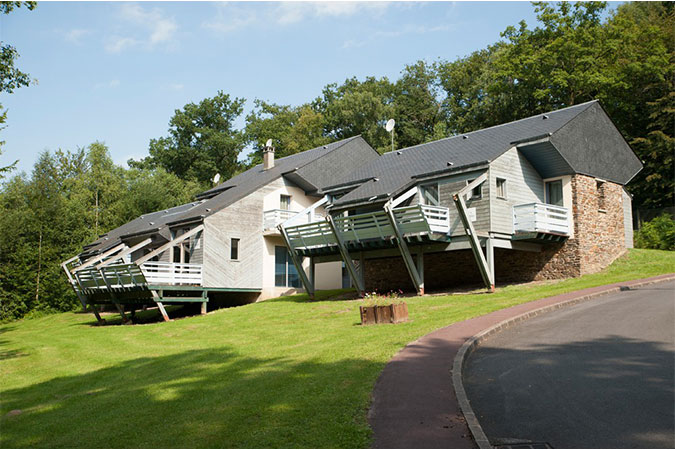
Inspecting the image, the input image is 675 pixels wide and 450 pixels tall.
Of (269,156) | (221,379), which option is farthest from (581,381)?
(269,156)

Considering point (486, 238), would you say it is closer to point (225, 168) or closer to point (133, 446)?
point (133, 446)

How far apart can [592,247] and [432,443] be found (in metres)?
20.0

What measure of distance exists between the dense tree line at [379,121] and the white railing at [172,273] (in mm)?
10338

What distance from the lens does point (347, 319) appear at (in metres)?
18.3

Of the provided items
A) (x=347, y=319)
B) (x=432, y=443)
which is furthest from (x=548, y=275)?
(x=432, y=443)

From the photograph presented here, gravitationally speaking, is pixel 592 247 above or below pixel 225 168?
below

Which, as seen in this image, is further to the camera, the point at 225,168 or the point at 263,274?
the point at 225,168

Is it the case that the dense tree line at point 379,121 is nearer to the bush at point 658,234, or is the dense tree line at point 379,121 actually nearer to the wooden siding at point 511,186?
the bush at point 658,234

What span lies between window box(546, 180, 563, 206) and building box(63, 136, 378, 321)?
39.3 feet

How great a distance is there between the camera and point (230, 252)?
2961cm

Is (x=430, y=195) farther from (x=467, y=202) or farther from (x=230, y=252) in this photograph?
(x=230, y=252)

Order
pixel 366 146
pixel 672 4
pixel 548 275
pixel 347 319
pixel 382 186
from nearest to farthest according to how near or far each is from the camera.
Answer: pixel 347 319
pixel 548 275
pixel 382 186
pixel 366 146
pixel 672 4

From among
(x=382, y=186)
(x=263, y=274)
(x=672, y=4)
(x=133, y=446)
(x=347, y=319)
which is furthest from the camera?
(x=672, y=4)

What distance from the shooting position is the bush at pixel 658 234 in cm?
3174
